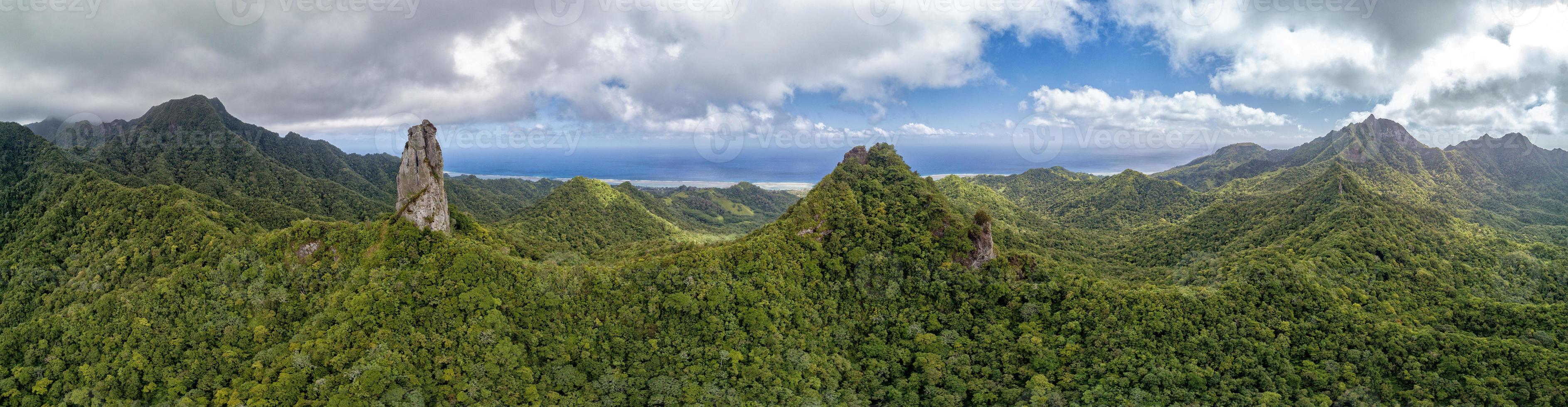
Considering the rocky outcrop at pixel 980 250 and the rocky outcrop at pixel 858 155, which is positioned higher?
the rocky outcrop at pixel 858 155

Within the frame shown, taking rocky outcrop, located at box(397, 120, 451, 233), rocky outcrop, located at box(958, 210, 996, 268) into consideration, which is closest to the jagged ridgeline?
rocky outcrop, located at box(958, 210, 996, 268)

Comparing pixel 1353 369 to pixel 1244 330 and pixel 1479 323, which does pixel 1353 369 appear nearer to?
pixel 1244 330

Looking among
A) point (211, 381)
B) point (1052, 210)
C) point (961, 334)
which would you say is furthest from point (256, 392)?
point (1052, 210)

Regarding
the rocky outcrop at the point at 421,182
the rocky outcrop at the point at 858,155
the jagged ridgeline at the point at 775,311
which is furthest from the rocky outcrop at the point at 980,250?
the rocky outcrop at the point at 421,182

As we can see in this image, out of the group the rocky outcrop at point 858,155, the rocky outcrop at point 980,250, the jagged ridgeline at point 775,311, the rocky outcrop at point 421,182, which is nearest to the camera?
the jagged ridgeline at point 775,311

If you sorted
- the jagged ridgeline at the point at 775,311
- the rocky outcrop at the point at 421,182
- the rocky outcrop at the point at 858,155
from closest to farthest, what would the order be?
the jagged ridgeline at the point at 775,311
the rocky outcrop at the point at 421,182
the rocky outcrop at the point at 858,155

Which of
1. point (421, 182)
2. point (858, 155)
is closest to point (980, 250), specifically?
point (858, 155)

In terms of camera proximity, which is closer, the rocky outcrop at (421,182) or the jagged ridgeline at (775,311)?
the jagged ridgeline at (775,311)

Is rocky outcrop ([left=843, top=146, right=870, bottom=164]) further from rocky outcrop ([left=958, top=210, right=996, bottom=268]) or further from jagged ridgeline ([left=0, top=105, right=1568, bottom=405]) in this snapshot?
rocky outcrop ([left=958, top=210, right=996, bottom=268])

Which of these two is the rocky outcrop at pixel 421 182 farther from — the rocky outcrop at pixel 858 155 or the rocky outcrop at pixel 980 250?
the rocky outcrop at pixel 980 250
